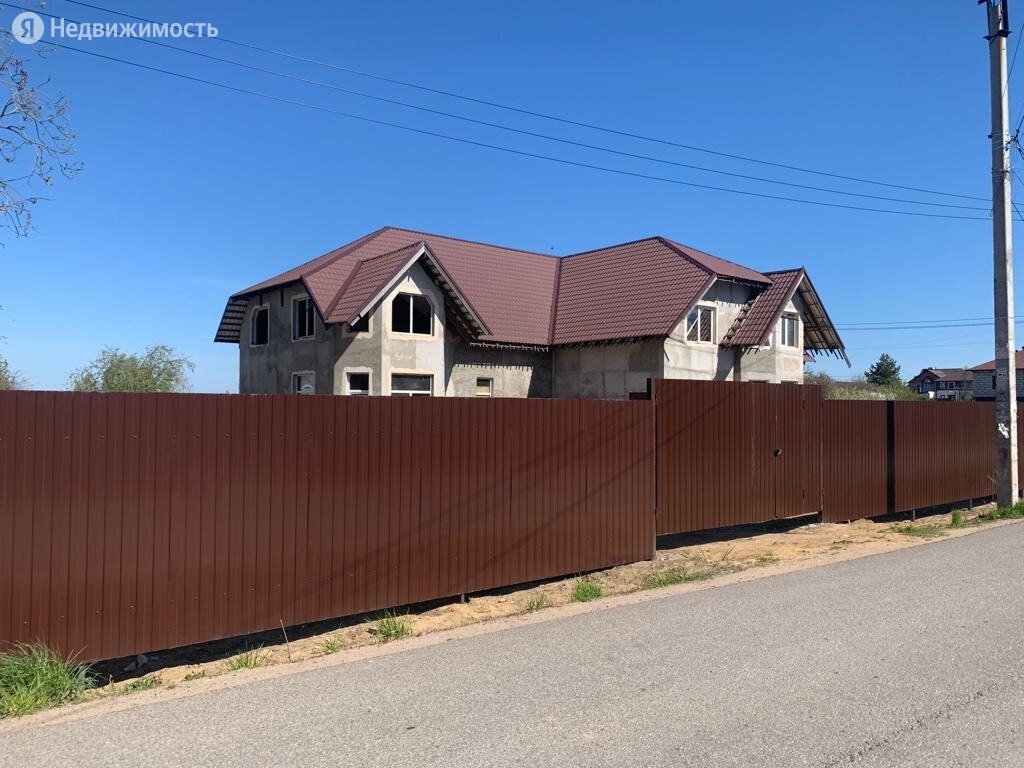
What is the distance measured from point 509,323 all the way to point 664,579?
17182 mm

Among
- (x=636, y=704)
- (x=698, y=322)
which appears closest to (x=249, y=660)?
(x=636, y=704)

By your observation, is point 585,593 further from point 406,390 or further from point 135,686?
point 406,390

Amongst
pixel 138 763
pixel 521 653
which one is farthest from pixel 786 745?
pixel 138 763

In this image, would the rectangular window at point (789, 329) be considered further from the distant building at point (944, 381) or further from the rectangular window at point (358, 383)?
the distant building at point (944, 381)

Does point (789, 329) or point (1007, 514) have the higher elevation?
point (789, 329)

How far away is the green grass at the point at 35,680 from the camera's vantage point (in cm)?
479

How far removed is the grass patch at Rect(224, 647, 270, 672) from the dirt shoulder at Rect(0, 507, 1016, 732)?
1 centimetres

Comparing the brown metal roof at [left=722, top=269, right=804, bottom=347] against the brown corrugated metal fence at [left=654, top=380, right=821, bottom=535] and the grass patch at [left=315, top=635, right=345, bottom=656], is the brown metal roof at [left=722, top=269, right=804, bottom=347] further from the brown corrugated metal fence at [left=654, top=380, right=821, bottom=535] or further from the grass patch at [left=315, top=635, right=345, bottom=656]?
the grass patch at [left=315, top=635, right=345, bottom=656]

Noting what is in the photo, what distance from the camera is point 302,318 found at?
921 inches

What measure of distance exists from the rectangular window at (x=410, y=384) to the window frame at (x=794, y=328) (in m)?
12.4

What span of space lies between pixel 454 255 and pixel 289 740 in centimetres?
2378

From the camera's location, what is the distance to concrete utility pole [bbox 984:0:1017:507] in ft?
47.7

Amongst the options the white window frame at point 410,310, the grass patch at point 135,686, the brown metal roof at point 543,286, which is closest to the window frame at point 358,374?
the white window frame at point 410,310

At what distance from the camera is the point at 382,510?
7043 mm
